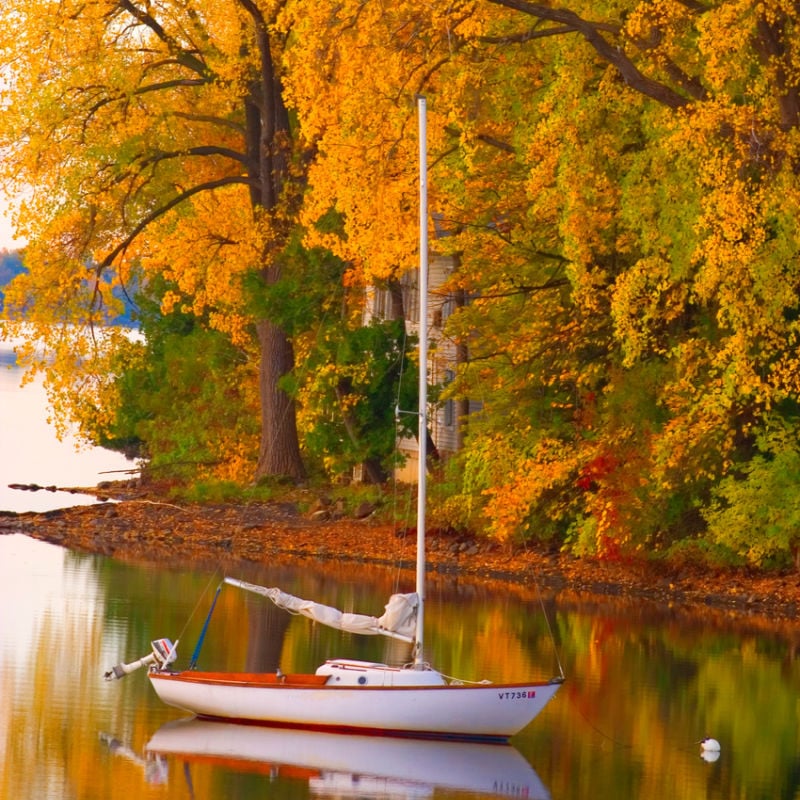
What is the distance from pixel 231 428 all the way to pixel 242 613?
22.0 meters

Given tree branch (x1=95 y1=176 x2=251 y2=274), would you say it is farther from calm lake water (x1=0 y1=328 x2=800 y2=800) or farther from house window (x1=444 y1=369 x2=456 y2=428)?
calm lake water (x1=0 y1=328 x2=800 y2=800)

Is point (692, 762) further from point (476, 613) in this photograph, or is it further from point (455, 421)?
point (455, 421)

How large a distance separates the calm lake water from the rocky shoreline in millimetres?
987

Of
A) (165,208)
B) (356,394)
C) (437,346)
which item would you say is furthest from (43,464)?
(356,394)

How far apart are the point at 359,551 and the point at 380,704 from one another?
17.4 metres

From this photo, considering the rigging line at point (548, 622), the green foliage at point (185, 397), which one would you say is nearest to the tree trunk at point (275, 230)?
the green foliage at point (185, 397)

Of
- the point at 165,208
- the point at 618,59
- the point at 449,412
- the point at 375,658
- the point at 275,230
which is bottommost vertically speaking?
the point at 375,658

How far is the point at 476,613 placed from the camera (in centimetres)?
3008

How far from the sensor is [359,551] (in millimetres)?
37375

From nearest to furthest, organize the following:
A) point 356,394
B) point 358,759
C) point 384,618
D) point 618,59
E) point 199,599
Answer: point 358,759 < point 384,618 < point 618,59 < point 199,599 < point 356,394

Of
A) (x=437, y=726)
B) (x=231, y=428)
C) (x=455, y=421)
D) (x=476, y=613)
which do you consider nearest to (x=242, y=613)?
(x=476, y=613)

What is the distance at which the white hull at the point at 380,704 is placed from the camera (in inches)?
784

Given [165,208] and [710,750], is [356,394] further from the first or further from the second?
[710,750]

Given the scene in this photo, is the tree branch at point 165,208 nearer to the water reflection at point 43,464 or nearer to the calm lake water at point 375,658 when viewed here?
the water reflection at point 43,464
